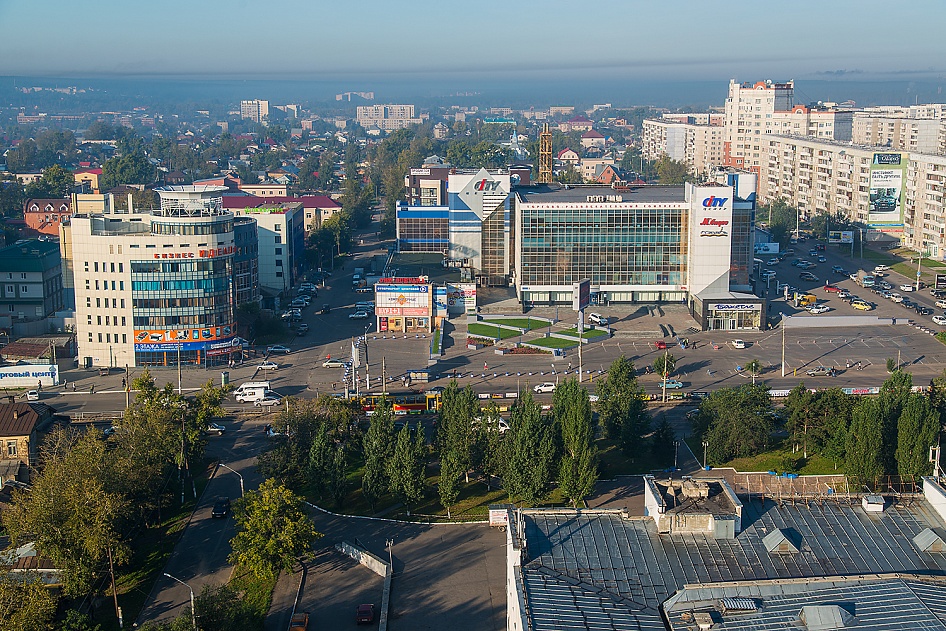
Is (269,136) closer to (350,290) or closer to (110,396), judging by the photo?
(350,290)

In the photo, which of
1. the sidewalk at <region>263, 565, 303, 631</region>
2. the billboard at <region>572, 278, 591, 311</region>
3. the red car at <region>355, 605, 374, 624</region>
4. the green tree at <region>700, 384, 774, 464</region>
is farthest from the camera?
the billboard at <region>572, 278, 591, 311</region>

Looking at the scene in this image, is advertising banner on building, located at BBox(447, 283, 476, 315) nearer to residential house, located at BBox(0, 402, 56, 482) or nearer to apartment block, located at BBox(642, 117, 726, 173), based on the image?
residential house, located at BBox(0, 402, 56, 482)

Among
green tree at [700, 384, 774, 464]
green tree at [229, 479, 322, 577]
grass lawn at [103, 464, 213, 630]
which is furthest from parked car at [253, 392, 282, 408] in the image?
green tree at [700, 384, 774, 464]

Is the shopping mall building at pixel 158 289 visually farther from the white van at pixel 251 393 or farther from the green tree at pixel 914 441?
the green tree at pixel 914 441

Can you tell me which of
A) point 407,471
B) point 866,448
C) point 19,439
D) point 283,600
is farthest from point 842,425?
point 19,439

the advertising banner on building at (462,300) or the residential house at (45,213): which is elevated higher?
the residential house at (45,213)

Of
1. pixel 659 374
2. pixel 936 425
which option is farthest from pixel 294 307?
pixel 936 425

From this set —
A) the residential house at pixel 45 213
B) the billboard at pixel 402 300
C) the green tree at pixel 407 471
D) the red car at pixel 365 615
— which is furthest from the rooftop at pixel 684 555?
the residential house at pixel 45 213
